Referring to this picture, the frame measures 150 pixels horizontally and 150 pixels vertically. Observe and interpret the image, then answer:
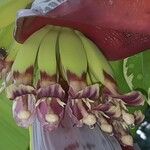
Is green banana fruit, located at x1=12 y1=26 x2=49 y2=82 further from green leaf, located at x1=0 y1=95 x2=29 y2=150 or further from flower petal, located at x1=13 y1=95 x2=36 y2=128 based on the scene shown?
green leaf, located at x1=0 y1=95 x2=29 y2=150

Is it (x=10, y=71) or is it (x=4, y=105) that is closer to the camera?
(x=10, y=71)

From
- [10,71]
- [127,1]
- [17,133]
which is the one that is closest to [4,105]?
[17,133]

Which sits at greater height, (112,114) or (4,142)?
(112,114)

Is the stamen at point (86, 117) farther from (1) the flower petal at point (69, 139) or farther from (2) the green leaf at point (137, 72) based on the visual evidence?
(2) the green leaf at point (137, 72)

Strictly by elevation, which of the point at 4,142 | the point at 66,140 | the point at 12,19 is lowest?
the point at 4,142

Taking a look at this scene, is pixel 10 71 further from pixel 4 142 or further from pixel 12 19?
pixel 4 142

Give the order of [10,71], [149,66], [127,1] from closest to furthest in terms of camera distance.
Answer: [127,1], [10,71], [149,66]

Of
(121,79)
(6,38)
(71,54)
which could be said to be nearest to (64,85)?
(71,54)

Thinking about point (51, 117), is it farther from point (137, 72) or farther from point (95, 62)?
point (137, 72)

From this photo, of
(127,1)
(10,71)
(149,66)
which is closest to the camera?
(127,1)
